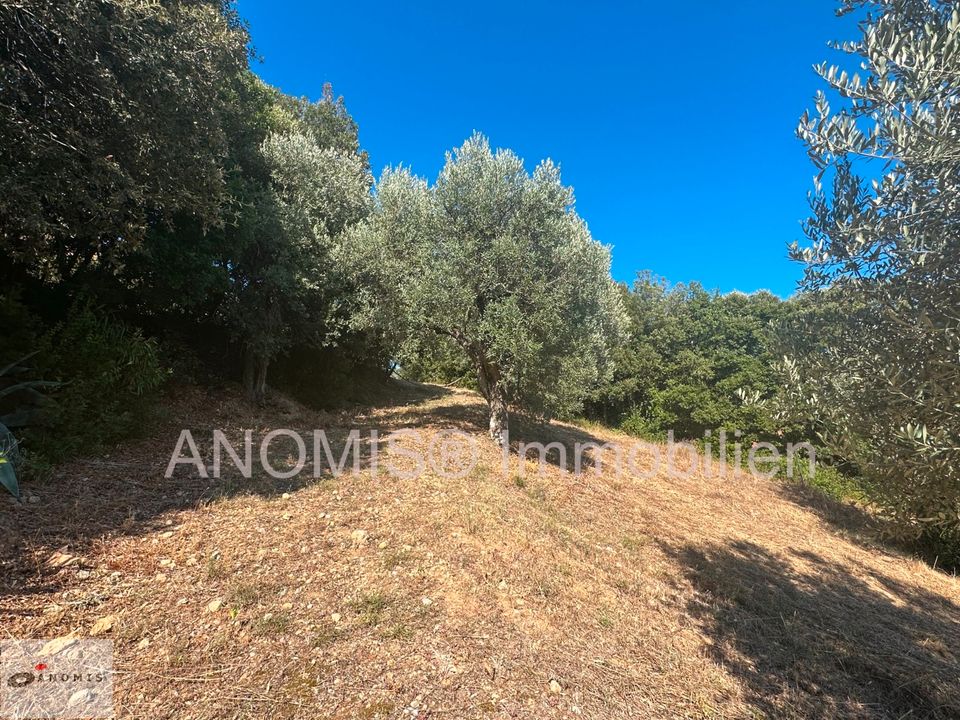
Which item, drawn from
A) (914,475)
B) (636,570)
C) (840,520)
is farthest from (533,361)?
(840,520)

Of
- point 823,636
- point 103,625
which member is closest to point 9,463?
point 103,625

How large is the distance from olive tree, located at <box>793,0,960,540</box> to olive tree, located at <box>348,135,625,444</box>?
209 inches

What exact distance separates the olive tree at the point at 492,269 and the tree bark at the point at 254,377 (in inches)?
167

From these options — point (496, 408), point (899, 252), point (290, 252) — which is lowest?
point (496, 408)

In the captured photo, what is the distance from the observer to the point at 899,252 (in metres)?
3.09

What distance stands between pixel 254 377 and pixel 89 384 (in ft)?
21.3

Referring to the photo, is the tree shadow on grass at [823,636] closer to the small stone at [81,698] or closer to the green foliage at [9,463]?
the small stone at [81,698]

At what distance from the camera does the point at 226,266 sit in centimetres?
1073

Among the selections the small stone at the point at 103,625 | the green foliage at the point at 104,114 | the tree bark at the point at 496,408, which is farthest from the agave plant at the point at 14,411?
the tree bark at the point at 496,408

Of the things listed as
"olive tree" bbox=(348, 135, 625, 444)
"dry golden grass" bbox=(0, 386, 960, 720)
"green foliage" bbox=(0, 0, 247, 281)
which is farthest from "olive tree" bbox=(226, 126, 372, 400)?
"dry golden grass" bbox=(0, 386, 960, 720)

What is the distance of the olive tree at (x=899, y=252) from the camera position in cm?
287

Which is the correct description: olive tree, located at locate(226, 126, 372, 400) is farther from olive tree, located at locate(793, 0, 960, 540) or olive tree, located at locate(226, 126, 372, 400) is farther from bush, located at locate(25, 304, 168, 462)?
olive tree, located at locate(793, 0, 960, 540)

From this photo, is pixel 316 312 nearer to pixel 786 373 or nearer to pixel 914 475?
pixel 786 373

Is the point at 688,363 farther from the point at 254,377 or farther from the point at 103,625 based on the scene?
the point at 103,625
